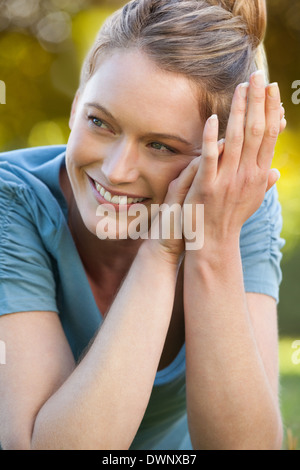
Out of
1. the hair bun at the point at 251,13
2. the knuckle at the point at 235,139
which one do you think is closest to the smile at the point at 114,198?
the knuckle at the point at 235,139

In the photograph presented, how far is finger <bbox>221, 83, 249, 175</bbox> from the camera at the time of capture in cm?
160

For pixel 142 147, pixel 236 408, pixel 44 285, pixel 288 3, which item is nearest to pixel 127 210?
pixel 142 147

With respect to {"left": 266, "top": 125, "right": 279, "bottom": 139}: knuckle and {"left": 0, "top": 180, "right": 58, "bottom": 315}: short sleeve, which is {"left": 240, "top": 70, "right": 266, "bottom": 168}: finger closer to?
{"left": 266, "top": 125, "right": 279, "bottom": 139}: knuckle

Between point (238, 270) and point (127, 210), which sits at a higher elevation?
point (127, 210)

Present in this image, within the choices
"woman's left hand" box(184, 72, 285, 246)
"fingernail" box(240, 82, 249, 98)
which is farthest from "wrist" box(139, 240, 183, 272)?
"fingernail" box(240, 82, 249, 98)

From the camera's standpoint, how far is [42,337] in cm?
166

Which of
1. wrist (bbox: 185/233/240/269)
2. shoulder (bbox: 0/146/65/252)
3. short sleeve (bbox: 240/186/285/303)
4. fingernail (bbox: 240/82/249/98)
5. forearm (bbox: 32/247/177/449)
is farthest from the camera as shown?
short sleeve (bbox: 240/186/285/303)

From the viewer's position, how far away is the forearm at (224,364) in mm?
1677

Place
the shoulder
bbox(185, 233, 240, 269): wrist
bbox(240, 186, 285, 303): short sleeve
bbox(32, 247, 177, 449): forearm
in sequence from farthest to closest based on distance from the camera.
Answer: bbox(240, 186, 285, 303): short sleeve < the shoulder < bbox(185, 233, 240, 269): wrist < bbox(32, 247, 177, 449): forearm

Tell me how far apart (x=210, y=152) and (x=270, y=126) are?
190mm

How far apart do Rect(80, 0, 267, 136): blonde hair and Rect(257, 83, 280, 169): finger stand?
0.15m

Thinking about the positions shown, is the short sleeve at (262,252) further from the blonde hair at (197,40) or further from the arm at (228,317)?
the blonde hair at (197,40)
